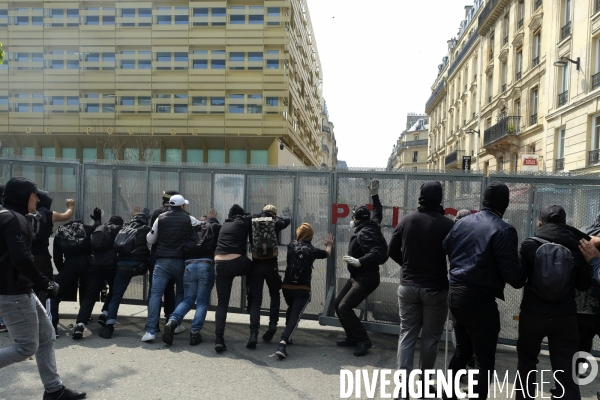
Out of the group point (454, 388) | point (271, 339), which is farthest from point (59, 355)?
point (454, 388)

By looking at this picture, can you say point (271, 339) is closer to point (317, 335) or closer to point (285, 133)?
point (317, 335)

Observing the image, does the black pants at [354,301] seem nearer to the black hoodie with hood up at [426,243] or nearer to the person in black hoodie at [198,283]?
the black hoodie with hood up at [426,243]

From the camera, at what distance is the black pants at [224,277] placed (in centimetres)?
529

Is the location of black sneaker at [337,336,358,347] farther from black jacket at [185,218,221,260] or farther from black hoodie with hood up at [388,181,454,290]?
black jacket at [185,218,221,260]

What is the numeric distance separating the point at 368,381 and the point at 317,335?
1577mm

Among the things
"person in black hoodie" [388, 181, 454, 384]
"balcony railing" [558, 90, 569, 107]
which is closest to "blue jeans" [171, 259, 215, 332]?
"person in black hoodie" [388, 181, 454, 384]

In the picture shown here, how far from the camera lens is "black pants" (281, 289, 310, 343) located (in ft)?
17.1

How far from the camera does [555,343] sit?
337cm

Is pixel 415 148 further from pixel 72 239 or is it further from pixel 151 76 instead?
pixel 72 239

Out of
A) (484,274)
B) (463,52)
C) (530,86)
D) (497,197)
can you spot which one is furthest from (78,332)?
(463,52)

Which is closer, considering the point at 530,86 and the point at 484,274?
the point at 484,274

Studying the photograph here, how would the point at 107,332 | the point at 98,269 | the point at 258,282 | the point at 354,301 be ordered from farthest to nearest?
the point at 98,269, the point at 107,332, the point at 258,282, the point at 354,301

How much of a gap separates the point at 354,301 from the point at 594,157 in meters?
18.7

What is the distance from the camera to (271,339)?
5.72m
